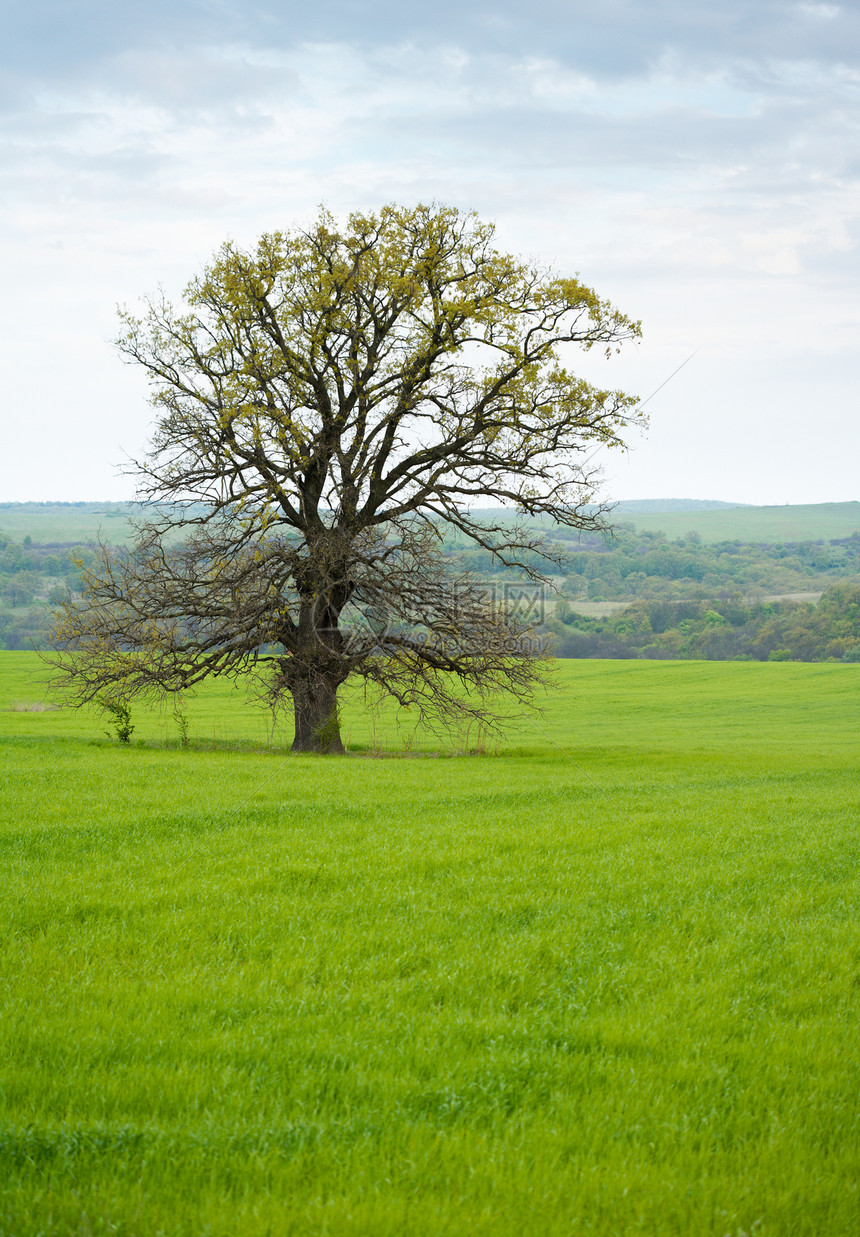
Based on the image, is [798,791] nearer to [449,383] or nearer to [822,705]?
[449,383]

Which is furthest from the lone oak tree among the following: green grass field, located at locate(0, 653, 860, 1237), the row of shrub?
the row of shrub

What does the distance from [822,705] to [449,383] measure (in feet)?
136

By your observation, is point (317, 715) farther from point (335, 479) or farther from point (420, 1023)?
point (420, 1023)

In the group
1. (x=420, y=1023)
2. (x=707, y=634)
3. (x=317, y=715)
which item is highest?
(x=420, y=1023)

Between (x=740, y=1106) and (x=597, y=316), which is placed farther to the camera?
(x=597, y=316)

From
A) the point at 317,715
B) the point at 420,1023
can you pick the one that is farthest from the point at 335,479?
the point at 420,1023

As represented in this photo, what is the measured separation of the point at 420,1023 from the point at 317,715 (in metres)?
19.5

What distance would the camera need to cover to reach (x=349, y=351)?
22.7 m

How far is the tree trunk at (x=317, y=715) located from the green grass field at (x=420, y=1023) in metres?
11.2

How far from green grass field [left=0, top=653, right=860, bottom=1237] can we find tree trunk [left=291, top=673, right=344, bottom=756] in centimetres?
1123

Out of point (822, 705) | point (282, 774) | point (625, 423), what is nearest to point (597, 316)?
point (625, 423)

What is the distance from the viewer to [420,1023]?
5.35 m

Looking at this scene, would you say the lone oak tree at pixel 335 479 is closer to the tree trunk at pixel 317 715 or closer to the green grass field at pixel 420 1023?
the tree trunk at pixel 317 715

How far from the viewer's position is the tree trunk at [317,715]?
77.7 feet
